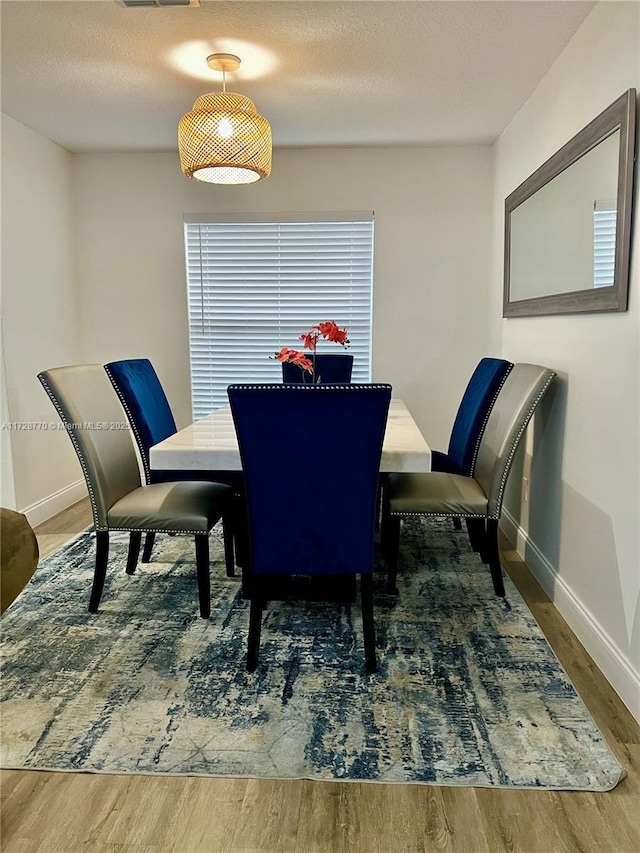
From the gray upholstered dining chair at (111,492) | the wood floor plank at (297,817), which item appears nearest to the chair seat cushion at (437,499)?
the gray upholstered dining chair at (111,492)

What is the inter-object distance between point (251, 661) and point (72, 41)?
2570 millimetres

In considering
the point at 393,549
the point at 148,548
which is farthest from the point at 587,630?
the point at 148,548

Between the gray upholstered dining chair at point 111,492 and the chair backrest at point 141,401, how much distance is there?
84 mm

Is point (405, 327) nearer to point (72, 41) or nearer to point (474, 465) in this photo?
point (474, 465)

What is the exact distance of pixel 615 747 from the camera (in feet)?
5.43

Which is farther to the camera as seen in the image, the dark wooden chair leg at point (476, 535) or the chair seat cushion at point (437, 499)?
the dark wooden chair leg at point (476, 535)

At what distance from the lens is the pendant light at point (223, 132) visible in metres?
2.53

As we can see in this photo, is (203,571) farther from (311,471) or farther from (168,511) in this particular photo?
(311,471)

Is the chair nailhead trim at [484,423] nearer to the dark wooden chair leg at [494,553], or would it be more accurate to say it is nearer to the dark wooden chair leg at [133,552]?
the dark wooden chair leg at [494,553]

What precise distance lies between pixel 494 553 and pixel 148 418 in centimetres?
169

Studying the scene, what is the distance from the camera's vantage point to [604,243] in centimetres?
206

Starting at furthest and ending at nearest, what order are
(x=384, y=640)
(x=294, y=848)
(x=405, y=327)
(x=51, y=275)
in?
(x=405, y=327) < (x=51, y=275) < (x=384, y=640) < (x=294, y=848)

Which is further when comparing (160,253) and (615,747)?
(160,253)

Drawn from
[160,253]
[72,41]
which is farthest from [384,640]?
[160,253]
